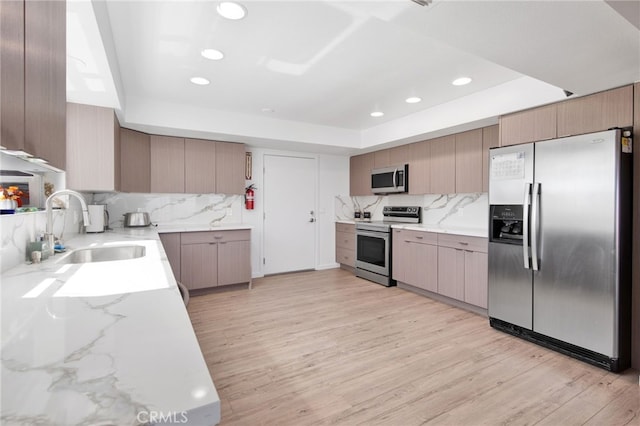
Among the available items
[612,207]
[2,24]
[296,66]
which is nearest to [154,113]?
[296,66]

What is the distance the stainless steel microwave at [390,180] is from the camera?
4.56 meters

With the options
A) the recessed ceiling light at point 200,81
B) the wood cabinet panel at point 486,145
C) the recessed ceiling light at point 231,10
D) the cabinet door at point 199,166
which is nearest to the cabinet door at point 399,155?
the wood cabinet panel at point 486,145

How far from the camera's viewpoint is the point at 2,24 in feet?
2.38

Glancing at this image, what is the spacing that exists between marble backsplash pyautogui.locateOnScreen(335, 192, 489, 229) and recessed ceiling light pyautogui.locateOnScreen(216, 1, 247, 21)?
323cm

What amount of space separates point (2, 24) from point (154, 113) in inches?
123

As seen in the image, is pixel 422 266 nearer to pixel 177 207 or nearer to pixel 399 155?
pixel 399 155

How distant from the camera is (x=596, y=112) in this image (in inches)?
94.5

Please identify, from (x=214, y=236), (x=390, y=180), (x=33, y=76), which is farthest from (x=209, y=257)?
(x=33, y=76)

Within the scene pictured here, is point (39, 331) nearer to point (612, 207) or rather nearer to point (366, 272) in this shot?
point (612, 207)

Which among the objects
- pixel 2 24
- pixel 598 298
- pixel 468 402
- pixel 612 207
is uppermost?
pixel 2 24

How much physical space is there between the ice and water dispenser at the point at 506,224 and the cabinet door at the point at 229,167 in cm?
323

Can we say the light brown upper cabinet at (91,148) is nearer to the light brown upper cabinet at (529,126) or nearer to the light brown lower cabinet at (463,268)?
Answer: the light brown lower cabinet at (463,268)

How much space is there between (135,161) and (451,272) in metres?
3.93

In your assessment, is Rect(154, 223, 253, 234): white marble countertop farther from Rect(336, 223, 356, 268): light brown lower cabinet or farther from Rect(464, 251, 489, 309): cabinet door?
Rect(464, 251, 489, 309): cabinet door
